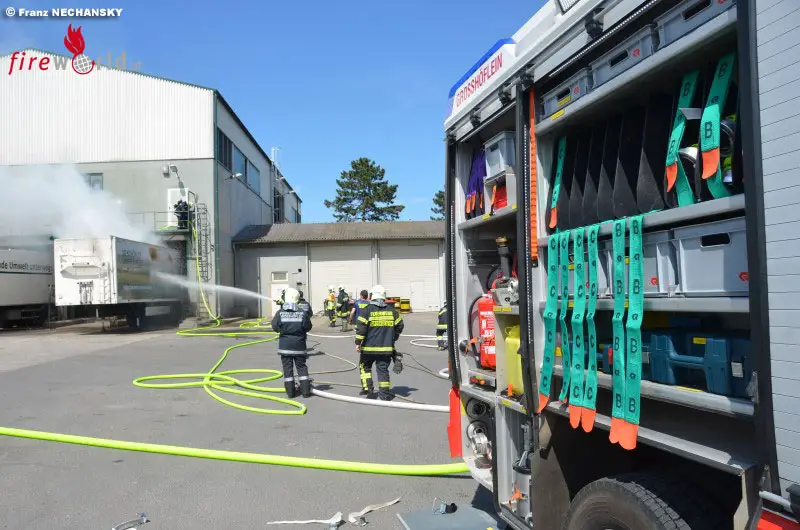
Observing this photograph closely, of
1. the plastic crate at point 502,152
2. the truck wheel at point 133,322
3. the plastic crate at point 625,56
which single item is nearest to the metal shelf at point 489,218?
the plastic crate at point 502,152

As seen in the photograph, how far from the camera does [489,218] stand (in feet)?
10.5

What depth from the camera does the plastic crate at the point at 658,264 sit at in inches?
78.8

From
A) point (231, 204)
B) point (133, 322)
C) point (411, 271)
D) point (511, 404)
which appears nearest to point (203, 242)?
point (231, 204)

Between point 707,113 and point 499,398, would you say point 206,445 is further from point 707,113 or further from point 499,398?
point 707,113

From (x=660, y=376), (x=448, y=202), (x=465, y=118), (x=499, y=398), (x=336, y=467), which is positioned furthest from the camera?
(x=336, y=467)

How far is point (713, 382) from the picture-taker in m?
1.85

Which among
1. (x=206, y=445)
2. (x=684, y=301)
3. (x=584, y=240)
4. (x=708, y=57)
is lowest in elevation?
(x=206, y=445)

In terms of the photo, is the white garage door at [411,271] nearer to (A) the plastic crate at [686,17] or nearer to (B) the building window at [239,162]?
(B) the building window at [239,162]

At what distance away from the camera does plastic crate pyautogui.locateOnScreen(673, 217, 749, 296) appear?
174 cm

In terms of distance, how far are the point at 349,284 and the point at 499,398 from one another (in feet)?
93.4

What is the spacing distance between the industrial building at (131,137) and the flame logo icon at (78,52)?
10.9 inches

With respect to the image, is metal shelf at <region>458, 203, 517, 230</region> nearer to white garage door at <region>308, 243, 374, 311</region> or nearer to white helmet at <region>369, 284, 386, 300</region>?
white helmet at <region>369, 284, 386, 300</region>

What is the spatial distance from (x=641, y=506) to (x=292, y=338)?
6.60m

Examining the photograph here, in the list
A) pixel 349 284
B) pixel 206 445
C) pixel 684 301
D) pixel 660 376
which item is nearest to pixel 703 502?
pixel 660 376
